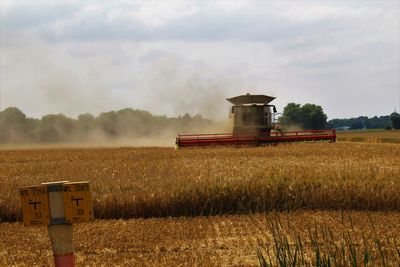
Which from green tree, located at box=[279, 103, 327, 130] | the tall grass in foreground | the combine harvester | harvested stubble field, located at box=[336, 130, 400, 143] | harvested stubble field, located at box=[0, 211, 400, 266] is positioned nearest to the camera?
the tall grass in foreground

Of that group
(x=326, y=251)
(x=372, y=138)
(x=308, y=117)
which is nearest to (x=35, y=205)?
(x=326, y=251)

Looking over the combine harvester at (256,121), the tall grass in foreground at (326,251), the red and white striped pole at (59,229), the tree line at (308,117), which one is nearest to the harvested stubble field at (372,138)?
the combine harvester at (256,121)

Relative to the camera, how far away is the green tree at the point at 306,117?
99.1m

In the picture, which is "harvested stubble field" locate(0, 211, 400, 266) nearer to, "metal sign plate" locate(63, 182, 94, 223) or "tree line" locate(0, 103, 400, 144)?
"metal sign plate" locate(63, 182, 94, 223)

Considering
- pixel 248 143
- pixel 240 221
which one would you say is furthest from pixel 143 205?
pixel 248 143

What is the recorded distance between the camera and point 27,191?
4500 mm

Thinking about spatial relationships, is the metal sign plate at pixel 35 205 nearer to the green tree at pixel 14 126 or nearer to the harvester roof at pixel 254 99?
the harvester roof at pixel 254 99

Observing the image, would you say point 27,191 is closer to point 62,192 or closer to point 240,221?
point 62,192

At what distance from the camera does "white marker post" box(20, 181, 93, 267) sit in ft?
14.7

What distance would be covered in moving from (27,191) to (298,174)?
27.6 feet

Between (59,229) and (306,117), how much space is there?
326 ft

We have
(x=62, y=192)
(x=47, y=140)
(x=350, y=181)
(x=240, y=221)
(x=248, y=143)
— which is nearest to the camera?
(x=62, y=192)

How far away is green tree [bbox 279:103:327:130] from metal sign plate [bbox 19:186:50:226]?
9339 cm

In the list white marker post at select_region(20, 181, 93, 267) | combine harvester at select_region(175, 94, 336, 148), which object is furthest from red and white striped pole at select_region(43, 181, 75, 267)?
combine harvester at select_region(175, 94, 336, 148)
